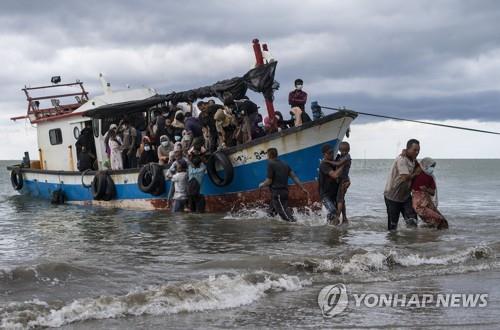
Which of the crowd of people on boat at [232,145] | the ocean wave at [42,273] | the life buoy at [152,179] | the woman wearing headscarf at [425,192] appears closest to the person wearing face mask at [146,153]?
the crowd of people on boat at [232,145]

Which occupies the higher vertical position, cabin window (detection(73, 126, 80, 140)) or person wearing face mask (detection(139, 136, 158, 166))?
cabin window (detection(73, 126, 80, 140))

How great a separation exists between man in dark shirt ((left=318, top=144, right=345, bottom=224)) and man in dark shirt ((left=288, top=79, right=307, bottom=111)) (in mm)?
3167

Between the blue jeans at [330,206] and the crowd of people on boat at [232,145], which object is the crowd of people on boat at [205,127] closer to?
the crowd of people on boat at [232,145]

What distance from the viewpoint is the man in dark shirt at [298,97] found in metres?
14.3

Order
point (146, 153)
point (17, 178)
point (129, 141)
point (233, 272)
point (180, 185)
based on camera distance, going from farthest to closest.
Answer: point (17, 178)
point (129, 141)
point (146, 153)
point (180, 185)
point (233, 272)

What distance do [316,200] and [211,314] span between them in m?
8.33

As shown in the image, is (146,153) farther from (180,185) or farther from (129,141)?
(180,185)

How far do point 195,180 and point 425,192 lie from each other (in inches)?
217

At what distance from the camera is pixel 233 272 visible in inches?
311

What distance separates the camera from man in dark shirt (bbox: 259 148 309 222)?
39.8ft

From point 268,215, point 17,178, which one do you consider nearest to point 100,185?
point 268,215

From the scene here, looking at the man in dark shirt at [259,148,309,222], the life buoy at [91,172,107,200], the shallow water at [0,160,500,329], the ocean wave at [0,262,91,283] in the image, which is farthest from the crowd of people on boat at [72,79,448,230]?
the ocean wave at [0,262,91,283]

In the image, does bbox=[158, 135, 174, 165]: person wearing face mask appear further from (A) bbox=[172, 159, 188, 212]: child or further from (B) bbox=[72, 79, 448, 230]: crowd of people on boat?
(A) bbox=[172, 159, 188, 212]: child

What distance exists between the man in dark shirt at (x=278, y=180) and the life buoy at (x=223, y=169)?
6.80 ft
